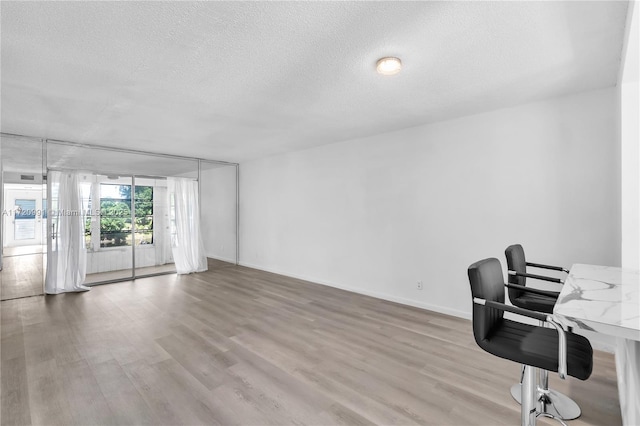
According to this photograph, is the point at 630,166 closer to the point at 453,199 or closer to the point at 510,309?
the point at 453,199

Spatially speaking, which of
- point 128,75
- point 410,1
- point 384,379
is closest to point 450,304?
point 384,379

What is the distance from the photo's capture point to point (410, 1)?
1.75 metres

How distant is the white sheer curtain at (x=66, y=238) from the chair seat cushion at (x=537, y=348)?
6174 mm

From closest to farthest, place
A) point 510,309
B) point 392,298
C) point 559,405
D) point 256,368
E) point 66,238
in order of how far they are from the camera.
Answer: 1. point 510,309
2. point 559,405
3. point 256,368
4. point 392,298
5. point 66,238

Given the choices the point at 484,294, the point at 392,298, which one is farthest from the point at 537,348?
the point at 392,298

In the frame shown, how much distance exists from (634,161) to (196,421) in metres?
3.70

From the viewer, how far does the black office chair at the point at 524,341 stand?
1.38 meters

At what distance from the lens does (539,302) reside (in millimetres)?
2248

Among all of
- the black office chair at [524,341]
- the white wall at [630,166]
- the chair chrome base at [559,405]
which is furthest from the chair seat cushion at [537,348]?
the white wall at [630,166]

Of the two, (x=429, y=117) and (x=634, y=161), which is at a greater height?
(x=429, y=117)

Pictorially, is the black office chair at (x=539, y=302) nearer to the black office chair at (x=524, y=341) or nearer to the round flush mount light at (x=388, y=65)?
the black office chair at (x=524, y=341)

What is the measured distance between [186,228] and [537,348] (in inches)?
254

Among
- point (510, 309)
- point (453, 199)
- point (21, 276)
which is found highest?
point (453, 199)

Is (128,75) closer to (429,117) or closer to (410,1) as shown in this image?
(410,1)
